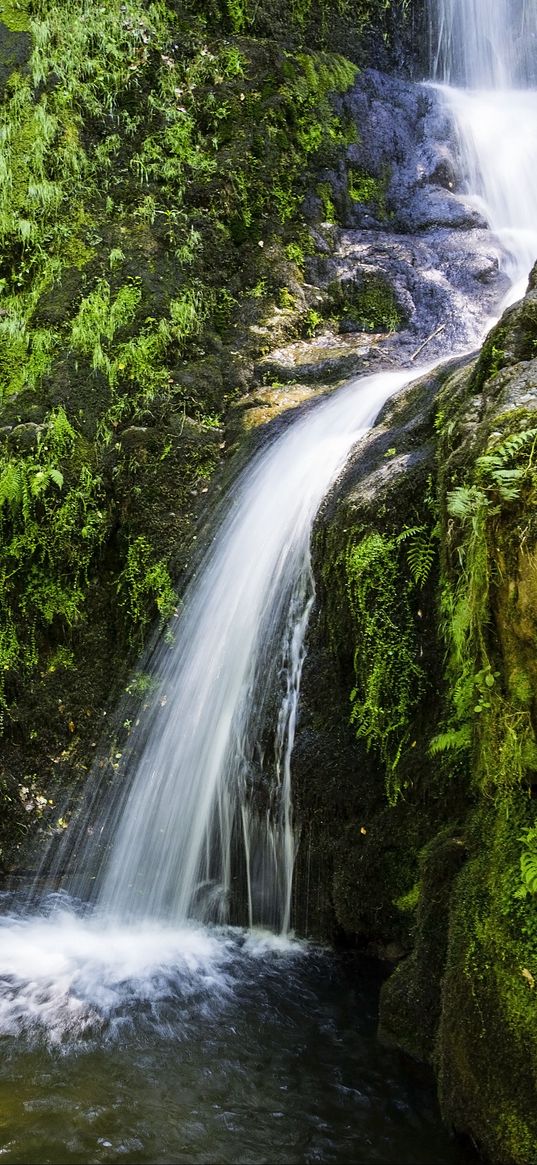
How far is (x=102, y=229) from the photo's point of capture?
29.4ft

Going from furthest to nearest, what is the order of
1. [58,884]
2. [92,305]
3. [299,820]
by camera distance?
[92,305] < [58,884] < [299,820]

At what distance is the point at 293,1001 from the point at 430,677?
1.94m

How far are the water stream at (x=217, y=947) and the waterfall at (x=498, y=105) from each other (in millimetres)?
5227

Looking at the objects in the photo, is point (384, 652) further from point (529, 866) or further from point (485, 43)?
point (485, 43)

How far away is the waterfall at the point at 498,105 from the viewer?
445 inches

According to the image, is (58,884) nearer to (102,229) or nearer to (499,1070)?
(499,1070)

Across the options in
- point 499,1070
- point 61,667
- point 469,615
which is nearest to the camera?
point 499,1070

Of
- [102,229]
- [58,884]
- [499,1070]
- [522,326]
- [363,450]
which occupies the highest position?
[102,229]

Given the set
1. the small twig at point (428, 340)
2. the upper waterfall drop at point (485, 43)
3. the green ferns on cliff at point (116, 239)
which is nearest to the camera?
the green ferns on cliff at point (116, 239)

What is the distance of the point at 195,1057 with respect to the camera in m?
3.85

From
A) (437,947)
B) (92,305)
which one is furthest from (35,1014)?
(92,305)

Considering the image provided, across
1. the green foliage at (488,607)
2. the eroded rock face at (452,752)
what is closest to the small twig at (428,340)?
the eroded rock face at (452,752)

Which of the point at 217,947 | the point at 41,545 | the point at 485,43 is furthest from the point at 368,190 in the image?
the point at 217,947

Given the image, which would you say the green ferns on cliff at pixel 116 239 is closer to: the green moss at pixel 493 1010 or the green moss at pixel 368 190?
the green moss at pixel 368 190
